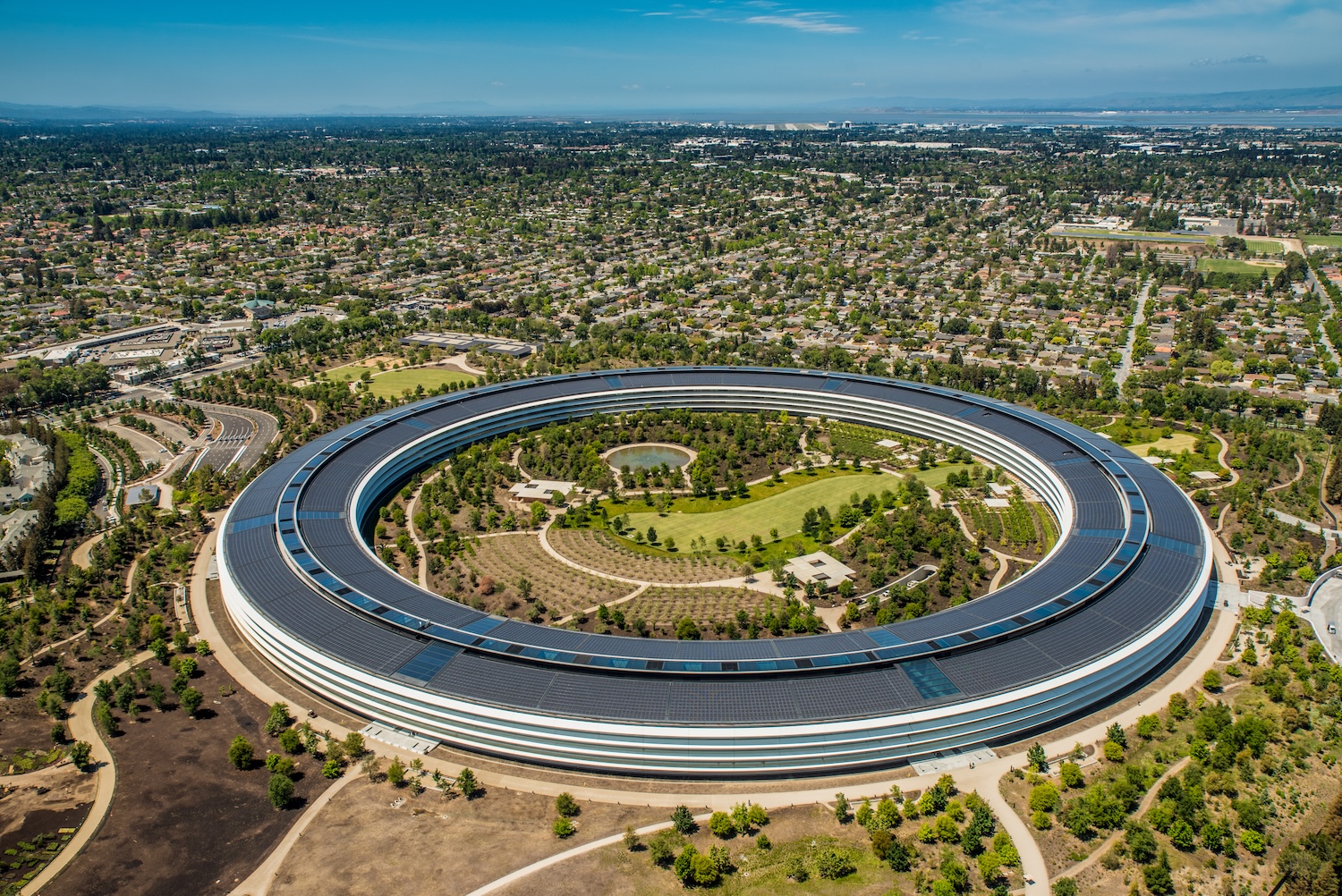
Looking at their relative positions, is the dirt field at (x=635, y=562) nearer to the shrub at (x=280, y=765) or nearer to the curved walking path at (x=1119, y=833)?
the shrub at (x=280, y=765)

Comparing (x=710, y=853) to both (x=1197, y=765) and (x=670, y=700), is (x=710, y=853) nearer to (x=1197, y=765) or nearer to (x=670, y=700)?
(x=670, y=700)

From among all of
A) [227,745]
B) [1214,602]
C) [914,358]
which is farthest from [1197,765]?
[914,358]

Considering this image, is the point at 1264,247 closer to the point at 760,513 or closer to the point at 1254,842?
the point at 760,513

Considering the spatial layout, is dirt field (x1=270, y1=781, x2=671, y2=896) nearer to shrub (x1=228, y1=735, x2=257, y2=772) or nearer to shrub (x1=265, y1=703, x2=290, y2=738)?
shrub (x1=228, y1=735, x2=257, y2=772)

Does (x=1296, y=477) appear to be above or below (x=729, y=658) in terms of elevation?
below

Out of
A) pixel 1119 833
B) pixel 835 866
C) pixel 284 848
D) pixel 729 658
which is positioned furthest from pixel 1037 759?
pixel 284 848
